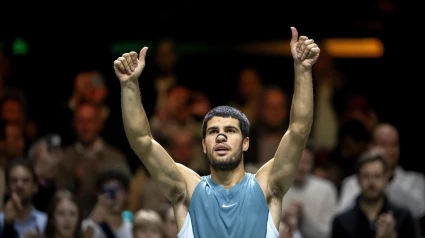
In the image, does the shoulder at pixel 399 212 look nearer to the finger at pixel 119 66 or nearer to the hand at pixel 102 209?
the hand at pixel 102 209

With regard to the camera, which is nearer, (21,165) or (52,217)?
(52,217)

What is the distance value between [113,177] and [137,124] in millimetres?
3193

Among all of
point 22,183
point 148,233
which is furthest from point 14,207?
point 148,233

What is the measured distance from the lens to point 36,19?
15.6m

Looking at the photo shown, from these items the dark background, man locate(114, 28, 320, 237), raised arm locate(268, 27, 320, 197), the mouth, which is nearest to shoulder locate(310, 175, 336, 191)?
the dark background

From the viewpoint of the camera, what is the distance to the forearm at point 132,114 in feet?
30.5

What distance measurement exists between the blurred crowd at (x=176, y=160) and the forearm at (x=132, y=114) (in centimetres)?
259

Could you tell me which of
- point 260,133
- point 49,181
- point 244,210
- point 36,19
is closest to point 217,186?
point 244,210

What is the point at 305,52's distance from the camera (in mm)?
9289

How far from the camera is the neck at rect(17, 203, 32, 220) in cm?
1200

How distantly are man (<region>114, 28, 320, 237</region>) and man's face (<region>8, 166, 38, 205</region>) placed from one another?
9.45 feet

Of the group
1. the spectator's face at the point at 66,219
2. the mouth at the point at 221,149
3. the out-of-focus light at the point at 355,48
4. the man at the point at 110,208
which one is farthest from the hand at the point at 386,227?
the out-of-focus light at the point at 355,48

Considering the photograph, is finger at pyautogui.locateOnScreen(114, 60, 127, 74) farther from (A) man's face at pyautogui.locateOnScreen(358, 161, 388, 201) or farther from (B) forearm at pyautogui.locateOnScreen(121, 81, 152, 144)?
(A) man's face at pyautogui.locateOnScreen(358, 161, 388, 201)

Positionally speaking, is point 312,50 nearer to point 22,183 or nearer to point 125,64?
point 125,64
